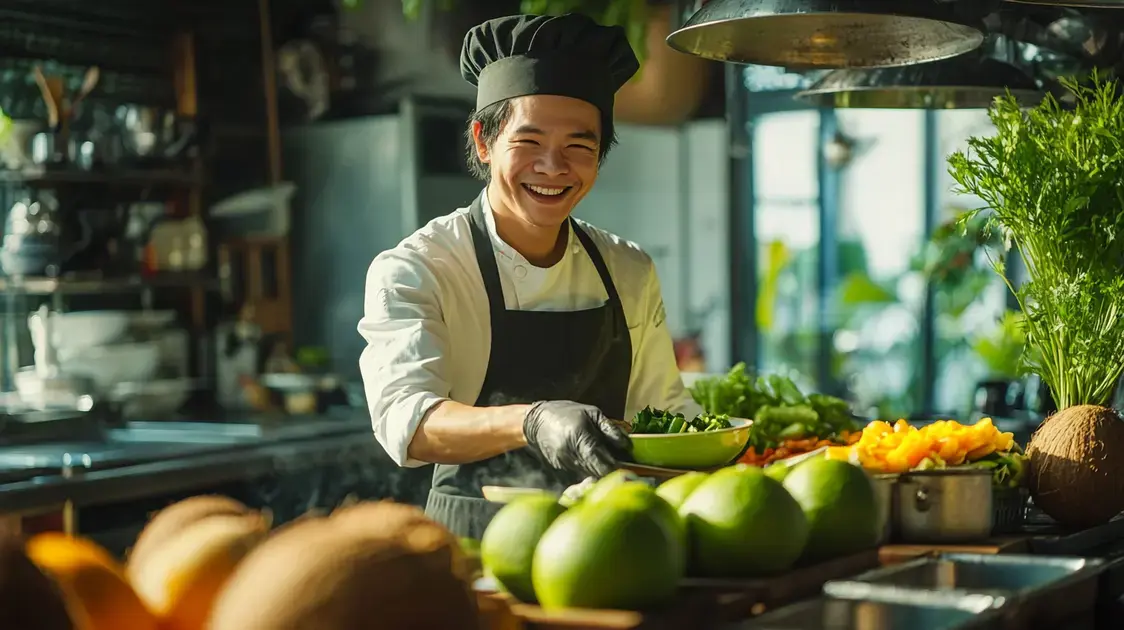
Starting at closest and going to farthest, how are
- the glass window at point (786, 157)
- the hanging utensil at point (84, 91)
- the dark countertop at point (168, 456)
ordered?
the dark countertop at point (168, 456) < the hanging utensil at point (84, 91) < the glass window at point (786, 157)

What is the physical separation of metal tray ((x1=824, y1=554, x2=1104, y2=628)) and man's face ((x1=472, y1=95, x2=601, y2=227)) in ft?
3.49

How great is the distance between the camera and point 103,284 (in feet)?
16.5

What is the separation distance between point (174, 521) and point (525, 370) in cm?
136

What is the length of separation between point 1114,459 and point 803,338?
6.90 m

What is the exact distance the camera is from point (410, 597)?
979mm

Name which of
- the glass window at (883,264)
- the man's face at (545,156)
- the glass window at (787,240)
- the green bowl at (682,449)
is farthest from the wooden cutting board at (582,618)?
the glass window at (883,264)

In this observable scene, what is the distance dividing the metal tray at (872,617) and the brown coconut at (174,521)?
0.52m

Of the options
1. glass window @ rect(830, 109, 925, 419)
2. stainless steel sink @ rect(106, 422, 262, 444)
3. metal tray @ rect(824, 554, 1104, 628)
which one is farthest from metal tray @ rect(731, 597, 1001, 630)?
glass window @ rect(830, 109, 925, 419)

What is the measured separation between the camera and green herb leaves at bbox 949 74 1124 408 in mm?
2133

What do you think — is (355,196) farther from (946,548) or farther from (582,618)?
(582,618)

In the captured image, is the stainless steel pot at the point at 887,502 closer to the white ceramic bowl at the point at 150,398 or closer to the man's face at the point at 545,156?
the man's face at the point at 545,156

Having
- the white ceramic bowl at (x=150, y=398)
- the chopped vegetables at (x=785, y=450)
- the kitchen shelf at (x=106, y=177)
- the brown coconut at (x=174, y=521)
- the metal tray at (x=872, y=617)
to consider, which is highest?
the kitchen shelf at (x=106, y=177)

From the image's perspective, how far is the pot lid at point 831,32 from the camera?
2.09 meters

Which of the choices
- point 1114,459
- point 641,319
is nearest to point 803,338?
point 641,319
